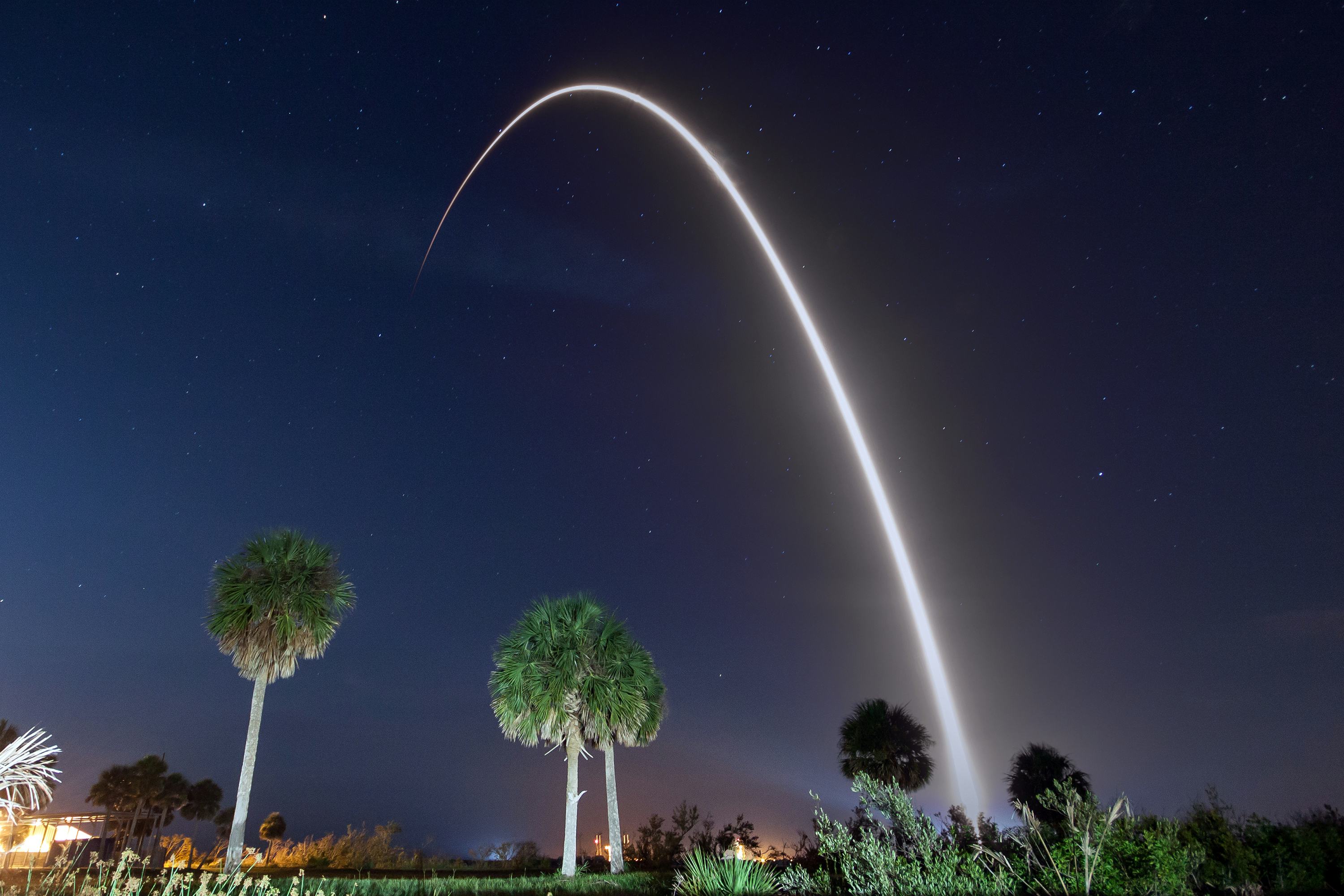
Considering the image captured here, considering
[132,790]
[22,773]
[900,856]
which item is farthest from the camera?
[132,790]

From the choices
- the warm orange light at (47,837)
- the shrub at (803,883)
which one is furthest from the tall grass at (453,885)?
the shrub at (803,883)

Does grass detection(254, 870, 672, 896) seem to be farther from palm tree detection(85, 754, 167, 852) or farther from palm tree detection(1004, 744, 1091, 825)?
palm tree detection(85, 754, 167, 852)

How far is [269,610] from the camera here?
2242 cm

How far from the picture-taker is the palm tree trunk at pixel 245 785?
19234mm

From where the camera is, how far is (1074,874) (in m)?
9.66

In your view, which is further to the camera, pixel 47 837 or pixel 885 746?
pixel 885 746

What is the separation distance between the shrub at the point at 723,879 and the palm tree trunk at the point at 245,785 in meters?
13.9

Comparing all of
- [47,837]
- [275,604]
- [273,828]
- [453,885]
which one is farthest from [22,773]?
[273,828]

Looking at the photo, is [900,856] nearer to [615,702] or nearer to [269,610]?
[615,702]

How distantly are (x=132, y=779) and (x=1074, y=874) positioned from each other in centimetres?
6472

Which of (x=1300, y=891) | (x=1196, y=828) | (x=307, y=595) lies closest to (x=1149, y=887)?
(x=1300, y=891)

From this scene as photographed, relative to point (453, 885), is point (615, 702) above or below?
above

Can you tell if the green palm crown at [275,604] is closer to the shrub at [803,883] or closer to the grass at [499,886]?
the grass at [499,886]

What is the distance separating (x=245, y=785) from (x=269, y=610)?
17.2 ft
